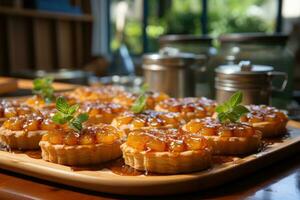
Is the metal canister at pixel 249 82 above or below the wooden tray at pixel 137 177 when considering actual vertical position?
above

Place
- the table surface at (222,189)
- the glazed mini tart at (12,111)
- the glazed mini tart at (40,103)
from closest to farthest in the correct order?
the table surface at (222,189)
the glazed mini tart at (12,111)
the glazed mini tart at (40,103)

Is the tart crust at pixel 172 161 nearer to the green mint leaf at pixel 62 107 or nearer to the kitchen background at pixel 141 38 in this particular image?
the green mint leaf at pixel 62 107

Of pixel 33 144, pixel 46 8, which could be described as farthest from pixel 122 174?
pixel 46 8

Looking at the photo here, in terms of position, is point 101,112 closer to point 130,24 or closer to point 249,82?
point 249,82

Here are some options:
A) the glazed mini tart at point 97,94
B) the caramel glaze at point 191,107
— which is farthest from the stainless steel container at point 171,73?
the caramel glaze at point 191,107

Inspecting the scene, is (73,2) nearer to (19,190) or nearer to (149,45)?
(149,45)

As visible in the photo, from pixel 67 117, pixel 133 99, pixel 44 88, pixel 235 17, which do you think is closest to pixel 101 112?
pixel 133 99

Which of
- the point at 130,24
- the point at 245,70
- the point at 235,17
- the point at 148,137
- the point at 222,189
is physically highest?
the point at 235,17
